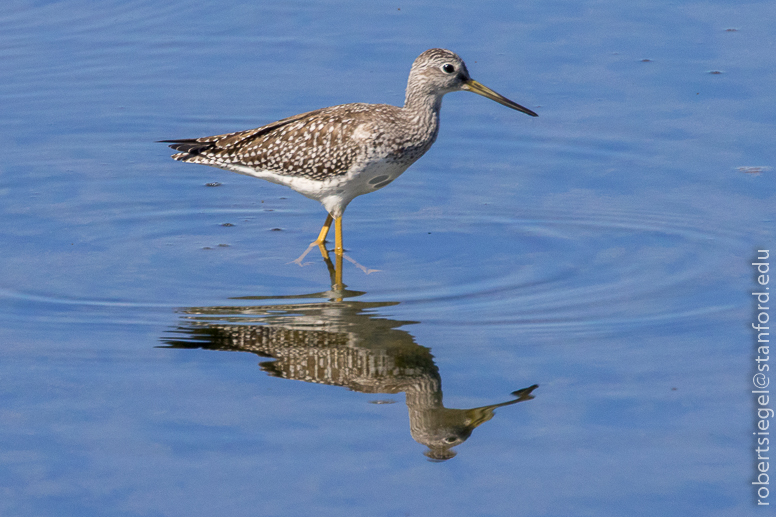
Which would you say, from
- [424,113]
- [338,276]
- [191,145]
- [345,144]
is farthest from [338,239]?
[191,145]

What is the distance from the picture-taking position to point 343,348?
25.2 feet

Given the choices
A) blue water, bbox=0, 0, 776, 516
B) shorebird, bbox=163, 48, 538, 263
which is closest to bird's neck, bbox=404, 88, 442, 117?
shorebird, bbox=163, 48, 538, 263

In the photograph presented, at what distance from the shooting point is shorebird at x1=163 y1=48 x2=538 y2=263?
9.51m

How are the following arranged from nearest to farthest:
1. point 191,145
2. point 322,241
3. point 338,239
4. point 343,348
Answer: point 343,348
point 338,239
point 322,241
point 191,145

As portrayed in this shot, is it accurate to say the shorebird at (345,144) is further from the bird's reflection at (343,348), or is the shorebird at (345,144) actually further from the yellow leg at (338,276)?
the bird's reflection at (343,348)

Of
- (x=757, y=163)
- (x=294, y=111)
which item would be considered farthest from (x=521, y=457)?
(x=294, y=111)

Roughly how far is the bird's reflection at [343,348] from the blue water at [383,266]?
0.09 feet

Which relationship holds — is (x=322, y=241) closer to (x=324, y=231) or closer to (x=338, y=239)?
(x=324, y=231)

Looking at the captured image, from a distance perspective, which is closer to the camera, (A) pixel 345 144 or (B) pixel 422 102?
(A) pixel 345 144

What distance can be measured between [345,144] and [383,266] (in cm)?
117

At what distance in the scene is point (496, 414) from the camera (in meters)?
6.68

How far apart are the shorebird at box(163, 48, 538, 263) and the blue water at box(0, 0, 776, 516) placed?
58 centimetres

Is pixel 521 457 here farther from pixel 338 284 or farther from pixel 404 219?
pixel 404 219

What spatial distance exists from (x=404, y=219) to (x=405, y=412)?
3838mm
